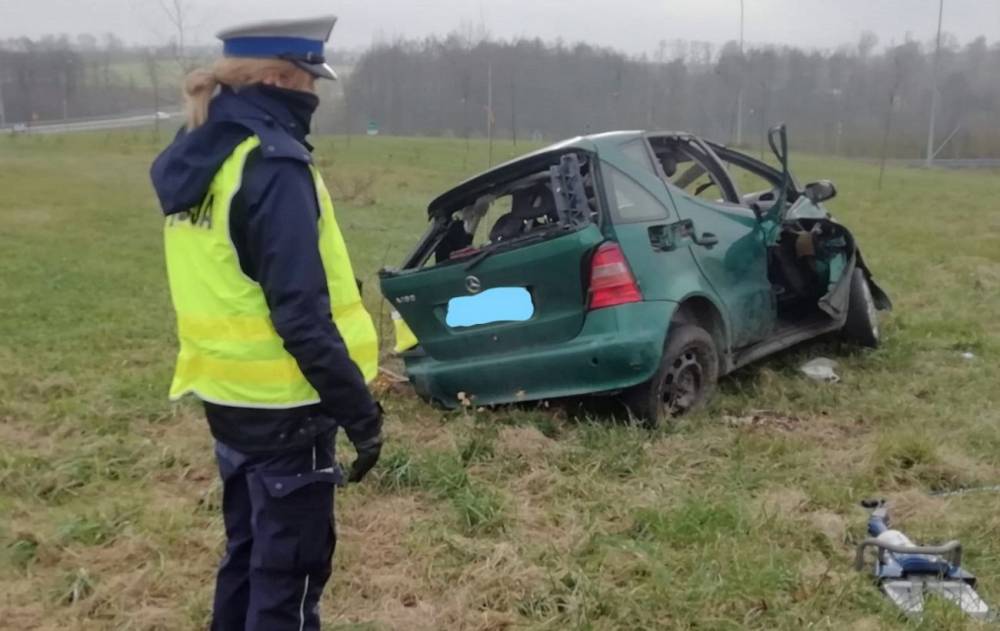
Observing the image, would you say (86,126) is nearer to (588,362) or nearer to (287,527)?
(588,362)

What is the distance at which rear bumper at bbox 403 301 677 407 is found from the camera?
4770mm

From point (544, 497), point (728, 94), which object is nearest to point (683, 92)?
point (728, 94)

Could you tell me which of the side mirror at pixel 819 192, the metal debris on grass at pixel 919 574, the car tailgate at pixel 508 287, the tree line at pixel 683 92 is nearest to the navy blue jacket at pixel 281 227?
the metal debris on grass at pixel 919 574

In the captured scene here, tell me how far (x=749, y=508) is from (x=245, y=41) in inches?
103

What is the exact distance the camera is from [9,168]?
23469mm

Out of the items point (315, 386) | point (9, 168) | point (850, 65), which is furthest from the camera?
point (850, 65)

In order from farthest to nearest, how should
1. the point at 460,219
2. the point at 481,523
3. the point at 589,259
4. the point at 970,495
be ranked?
the point at 460,219 → the point at 589,259 → the point at 970,495 → the point at 481,523

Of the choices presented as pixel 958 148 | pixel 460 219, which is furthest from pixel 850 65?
pixel 460 219

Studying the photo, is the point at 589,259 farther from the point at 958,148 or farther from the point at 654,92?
the point at 958,148

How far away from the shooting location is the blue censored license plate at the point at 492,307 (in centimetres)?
494

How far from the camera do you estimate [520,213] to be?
5.42m

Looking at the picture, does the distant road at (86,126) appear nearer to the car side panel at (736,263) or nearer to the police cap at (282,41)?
the car side panel at (736,263)

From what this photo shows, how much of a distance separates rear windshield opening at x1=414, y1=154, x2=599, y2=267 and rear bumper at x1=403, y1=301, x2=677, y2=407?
19.0 inches

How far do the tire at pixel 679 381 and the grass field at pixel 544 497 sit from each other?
118mm
